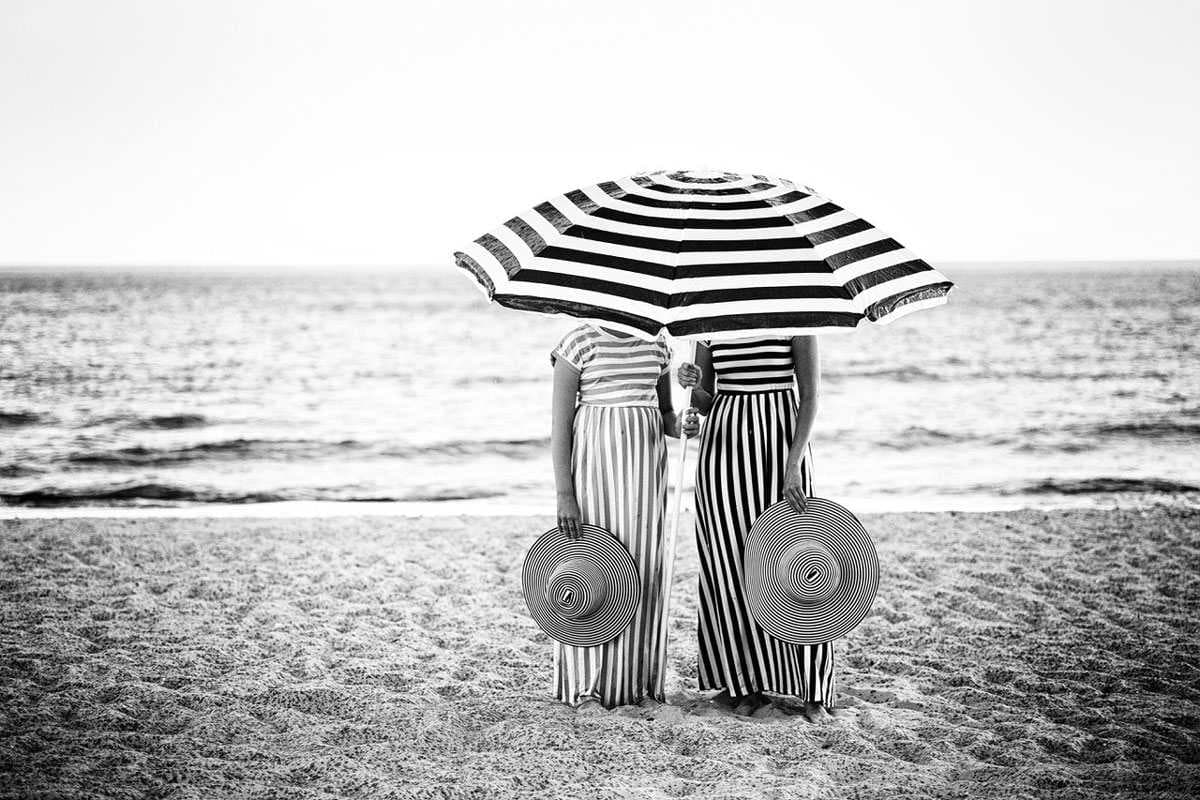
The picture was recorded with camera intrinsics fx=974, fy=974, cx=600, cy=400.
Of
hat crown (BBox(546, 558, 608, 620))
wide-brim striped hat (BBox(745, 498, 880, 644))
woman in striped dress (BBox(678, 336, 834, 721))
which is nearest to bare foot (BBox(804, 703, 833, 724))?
woman in striped dress (BBox(678, 336, 834, 721))

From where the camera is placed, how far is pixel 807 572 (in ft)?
12.9

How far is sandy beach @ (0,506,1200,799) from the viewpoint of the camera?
3.51 m

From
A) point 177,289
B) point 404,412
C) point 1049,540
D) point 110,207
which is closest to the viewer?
point 1049,540

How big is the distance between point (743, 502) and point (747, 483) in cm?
8

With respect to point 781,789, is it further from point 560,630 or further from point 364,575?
point 364,575

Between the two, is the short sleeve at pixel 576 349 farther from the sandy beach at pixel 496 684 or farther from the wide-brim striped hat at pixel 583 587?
the sandy beach at pixel 496 684

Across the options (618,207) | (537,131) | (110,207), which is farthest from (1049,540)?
(110,207)

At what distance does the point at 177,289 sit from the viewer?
58.2 metres

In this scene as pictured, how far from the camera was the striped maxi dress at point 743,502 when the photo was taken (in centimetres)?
403

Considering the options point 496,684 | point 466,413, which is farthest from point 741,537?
point 466,413

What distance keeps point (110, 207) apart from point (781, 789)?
190 ft

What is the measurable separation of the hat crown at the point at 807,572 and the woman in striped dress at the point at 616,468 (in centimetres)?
53

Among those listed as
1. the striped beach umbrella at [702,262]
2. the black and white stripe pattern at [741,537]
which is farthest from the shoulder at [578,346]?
the black and white stripe pattern at [741,537]

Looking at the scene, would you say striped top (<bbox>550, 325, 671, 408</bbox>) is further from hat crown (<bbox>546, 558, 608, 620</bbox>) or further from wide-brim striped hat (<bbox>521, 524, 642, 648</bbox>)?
hat crown (<bbox>546, 558, 608, 620</bbox>)
